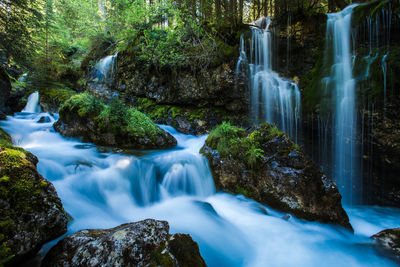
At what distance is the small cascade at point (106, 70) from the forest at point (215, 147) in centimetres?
9

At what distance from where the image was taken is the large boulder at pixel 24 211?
1.62 meters

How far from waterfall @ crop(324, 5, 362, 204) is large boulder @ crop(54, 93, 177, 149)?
237 inches

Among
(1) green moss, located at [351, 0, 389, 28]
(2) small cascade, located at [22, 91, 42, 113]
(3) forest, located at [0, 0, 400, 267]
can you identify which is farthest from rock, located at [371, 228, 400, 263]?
(2) small cascade, located at [22, 91, 42, 113]

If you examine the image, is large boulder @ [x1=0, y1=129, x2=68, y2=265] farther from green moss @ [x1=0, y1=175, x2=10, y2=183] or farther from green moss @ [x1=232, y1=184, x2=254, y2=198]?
green moss @ [x1=232, y1=184, x2=254, y2=198]

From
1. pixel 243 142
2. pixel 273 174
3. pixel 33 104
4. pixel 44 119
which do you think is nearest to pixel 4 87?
pixel 44 119

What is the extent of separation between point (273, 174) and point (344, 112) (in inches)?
154

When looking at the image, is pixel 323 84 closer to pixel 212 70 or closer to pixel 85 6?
pixel 212 70

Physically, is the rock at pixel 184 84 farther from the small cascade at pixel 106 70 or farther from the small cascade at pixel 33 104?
the small cascade at pixel 33 104

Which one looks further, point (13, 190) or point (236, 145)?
point (236, 145)

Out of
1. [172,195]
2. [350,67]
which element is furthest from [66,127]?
[350,67]

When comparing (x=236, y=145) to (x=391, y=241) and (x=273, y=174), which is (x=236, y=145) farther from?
(x=391, y=241)

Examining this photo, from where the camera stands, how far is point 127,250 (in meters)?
1.76

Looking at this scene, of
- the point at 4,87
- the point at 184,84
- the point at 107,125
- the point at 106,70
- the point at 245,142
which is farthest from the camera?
the point at 106,70

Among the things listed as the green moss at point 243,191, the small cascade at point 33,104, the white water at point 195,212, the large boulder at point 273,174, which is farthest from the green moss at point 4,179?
the small cascade at point 33,104
